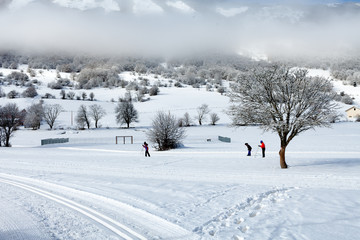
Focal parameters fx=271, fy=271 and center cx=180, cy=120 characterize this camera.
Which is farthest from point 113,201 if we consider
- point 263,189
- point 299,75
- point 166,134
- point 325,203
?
point 166,134

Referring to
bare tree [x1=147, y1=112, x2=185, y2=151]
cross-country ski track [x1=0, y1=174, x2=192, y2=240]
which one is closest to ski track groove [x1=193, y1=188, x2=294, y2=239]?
cross-country ski track [x1=0, y1=174, x2=192, y2=240]

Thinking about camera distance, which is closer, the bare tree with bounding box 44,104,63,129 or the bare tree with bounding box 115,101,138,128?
the bare tree with bounding box 44,104,63,129

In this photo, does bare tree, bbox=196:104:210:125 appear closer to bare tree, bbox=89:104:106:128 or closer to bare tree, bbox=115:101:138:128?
bare tree, bbox=115:101:138:128

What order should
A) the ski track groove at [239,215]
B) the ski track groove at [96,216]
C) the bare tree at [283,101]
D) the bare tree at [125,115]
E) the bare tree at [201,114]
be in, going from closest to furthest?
the ski track groove at [96,216] → the ski track groove at [239,215] → the bare tree at [283,101] → the bare tree at [125,115] → the bare tree at [201,114]

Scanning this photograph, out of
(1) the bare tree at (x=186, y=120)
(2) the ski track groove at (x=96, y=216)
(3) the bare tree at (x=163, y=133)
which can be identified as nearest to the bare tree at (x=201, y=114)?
(1) the bare tree at (x=186, y=120)

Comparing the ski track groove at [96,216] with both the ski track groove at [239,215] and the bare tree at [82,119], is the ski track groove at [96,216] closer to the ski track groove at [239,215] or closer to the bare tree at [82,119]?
the ski track groove at [239,215]

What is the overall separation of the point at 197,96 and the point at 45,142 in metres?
87.3

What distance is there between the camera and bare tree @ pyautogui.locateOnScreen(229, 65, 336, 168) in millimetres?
18234

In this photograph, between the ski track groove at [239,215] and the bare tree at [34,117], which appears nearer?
the ski track groove at [239,215]

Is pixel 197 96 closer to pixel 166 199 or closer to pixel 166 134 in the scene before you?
pixel 166 134

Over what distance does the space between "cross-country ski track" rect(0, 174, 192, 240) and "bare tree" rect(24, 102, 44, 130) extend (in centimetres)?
7708

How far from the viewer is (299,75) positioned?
18891 mm

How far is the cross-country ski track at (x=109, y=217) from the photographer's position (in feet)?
24.5

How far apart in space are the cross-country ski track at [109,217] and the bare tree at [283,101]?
11.6 m
